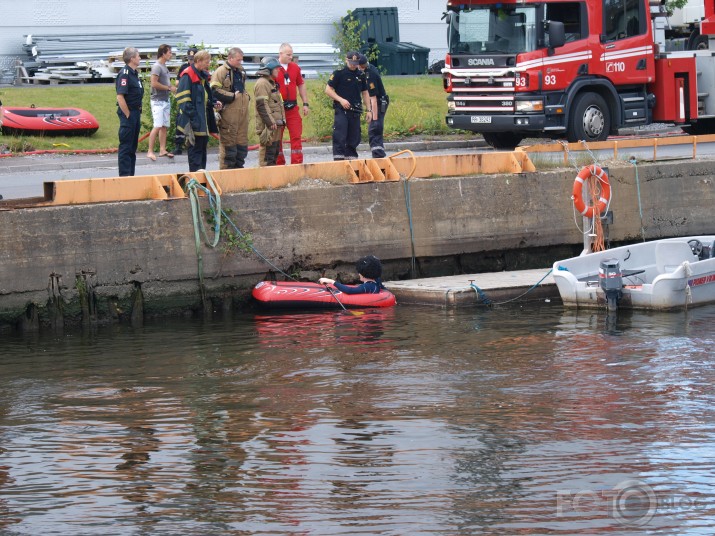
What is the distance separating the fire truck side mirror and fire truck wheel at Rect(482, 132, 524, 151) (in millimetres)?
2549

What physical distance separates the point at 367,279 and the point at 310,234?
0.94 meters

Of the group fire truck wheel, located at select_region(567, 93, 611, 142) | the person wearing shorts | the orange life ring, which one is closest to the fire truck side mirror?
fire truck wheel, located at select_region(567, 93, 611, 142)

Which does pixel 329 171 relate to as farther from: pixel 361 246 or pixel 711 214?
pixel 711 214

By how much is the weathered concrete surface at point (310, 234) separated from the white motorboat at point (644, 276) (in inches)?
62.9

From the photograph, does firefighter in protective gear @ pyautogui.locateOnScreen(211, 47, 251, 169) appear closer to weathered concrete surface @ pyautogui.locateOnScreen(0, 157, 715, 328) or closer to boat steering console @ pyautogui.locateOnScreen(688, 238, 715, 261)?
weathered concrete surface @ pyautogui.locateOnScreen(0, 157, 715, 328)

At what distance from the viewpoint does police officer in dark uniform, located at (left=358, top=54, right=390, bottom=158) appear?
17.1 m

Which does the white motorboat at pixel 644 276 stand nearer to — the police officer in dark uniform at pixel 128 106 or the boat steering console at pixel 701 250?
the boat steering console at pixel 701 250

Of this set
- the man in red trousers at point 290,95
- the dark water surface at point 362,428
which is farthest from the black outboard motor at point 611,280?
the man in red trousers at point 290,95

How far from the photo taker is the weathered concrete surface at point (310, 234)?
13.1m

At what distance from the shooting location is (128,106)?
14758 mm

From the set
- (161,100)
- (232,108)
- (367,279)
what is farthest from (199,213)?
(161,100)

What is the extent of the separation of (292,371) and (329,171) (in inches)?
173

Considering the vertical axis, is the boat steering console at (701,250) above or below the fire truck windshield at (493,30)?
below

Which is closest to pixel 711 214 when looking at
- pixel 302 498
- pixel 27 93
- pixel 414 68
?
pixel 302 498
